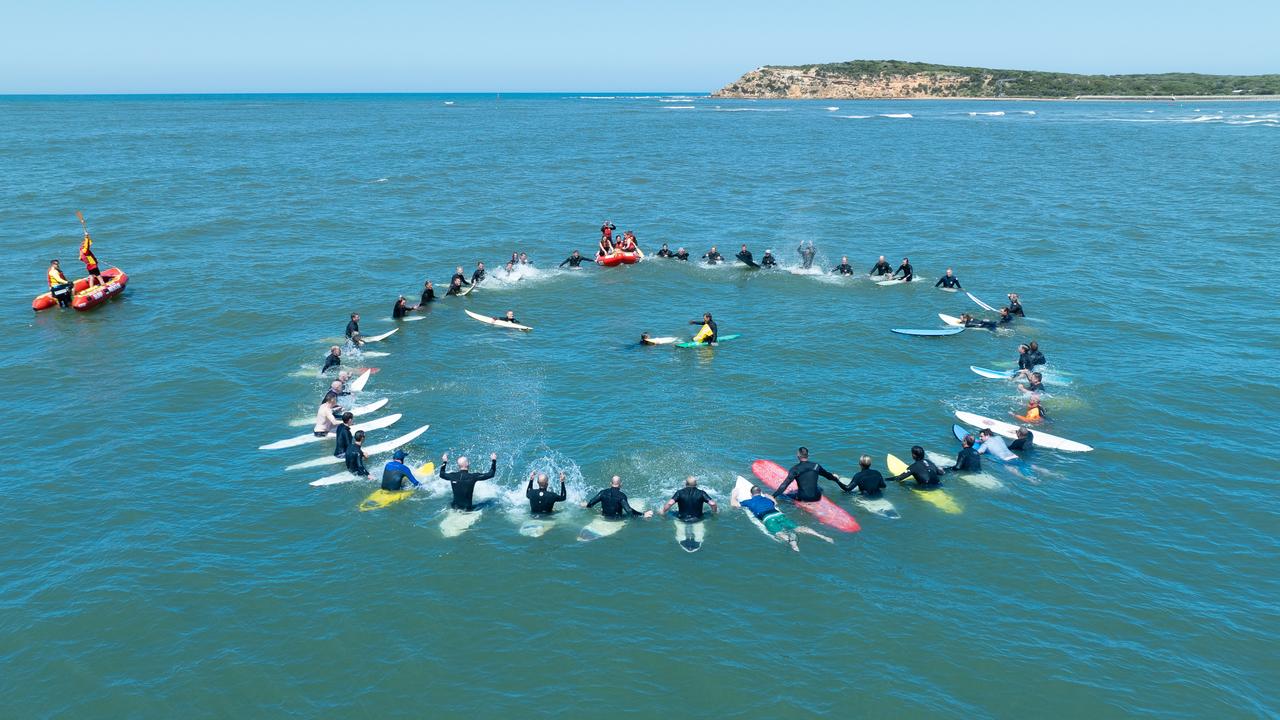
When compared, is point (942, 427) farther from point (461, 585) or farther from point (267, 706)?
point (267, 706)

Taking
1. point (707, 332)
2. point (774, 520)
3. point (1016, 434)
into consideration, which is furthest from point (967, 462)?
point (707, 332)

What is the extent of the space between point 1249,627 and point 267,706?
21.6 metres

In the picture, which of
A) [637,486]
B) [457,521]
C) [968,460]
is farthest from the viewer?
[968,460]

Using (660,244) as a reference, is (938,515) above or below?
below

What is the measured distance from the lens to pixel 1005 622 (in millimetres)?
17922

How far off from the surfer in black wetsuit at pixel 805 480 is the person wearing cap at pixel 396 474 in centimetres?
1097

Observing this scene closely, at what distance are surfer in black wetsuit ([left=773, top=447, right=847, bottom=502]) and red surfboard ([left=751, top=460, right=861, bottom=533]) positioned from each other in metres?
0.21

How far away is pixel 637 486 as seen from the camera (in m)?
23.9

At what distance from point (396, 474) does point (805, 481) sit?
12080 mm

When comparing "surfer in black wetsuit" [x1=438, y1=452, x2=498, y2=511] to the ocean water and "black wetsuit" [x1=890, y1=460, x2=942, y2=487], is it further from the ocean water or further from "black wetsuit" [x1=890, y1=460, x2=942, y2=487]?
"black wetsuit" [x1=890, y1=460, x2=942, y2=487]

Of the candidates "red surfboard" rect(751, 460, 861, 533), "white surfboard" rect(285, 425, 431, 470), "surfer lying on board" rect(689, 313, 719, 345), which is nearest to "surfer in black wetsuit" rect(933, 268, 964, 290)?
"surfer lying on board" rect(689, 313, 719, 345)

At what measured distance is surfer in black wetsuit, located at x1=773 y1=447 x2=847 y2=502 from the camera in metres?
22.1

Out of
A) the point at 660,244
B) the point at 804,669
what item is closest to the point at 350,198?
the point at 660,244

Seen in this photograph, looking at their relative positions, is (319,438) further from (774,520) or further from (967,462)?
(967,462)
